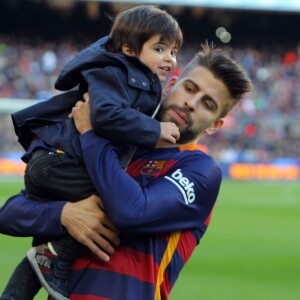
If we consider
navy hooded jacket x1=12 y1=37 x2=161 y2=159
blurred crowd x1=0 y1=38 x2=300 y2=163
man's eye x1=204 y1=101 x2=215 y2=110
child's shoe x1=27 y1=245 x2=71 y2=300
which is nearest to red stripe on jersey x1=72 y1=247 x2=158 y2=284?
child's shoe x1=27 y1=245 x2=71 y2=300

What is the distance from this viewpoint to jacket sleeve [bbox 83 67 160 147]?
3.11 metres

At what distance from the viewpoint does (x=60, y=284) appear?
10.5ft

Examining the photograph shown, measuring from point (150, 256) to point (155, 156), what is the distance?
415 millimetres

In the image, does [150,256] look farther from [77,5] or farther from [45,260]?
[77,5]

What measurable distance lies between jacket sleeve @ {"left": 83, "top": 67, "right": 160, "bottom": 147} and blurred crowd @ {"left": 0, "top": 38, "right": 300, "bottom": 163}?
77.8ft

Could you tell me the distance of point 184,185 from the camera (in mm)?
3242

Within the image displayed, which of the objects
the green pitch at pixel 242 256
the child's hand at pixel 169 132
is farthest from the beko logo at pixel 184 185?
the green pitch at pixel 242 256

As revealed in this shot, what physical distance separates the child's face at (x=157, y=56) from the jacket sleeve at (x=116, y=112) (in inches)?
9.1

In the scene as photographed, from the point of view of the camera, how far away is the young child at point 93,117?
10.4 feet

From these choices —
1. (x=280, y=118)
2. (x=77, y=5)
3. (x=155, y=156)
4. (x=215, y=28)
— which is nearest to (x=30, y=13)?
(x=77, y=5)

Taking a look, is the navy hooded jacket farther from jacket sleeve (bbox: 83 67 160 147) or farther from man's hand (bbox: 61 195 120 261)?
man's hand (bbox: 61 195 120 261)

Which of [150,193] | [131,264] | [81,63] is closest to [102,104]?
[81,63]

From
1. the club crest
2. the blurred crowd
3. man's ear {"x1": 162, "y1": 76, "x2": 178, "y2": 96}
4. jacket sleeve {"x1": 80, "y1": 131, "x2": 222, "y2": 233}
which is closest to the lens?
jacket sleeve {"x1": 80, "y1": 131, "x2": 222, "y2": 233}

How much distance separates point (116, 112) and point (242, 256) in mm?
8146
